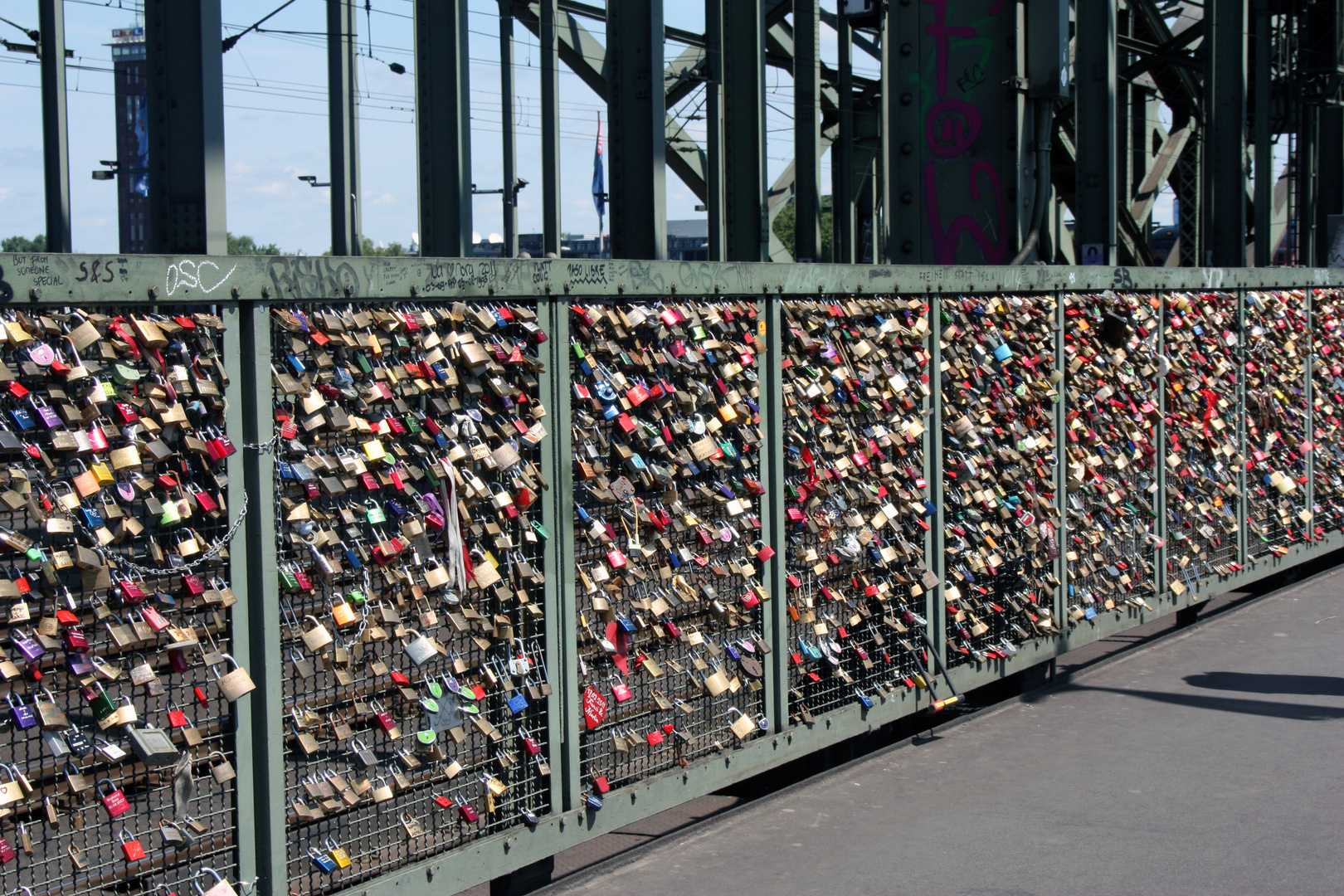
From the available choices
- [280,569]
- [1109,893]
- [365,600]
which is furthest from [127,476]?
[1109,893]

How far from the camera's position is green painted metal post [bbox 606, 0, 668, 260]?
26.5 ft

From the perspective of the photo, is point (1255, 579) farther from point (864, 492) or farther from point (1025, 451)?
point (864, 492)

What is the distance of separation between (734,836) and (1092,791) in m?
1.57

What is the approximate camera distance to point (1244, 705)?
6.72 m

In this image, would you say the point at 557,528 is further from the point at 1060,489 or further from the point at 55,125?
the point at 55,125

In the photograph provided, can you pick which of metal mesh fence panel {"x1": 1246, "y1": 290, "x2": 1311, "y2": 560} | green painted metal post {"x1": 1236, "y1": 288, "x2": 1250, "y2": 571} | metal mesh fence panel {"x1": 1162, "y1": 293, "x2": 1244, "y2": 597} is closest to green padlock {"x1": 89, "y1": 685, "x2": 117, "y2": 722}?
metal mesh fence panel {"x1": 1162, "y1": 293, "x2": 1244, "y2": 597}

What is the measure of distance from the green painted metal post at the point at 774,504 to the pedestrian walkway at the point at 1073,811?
0.53m

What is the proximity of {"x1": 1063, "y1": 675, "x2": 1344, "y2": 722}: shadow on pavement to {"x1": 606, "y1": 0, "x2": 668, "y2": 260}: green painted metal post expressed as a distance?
3.63 meters

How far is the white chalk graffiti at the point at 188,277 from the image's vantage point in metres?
3.20

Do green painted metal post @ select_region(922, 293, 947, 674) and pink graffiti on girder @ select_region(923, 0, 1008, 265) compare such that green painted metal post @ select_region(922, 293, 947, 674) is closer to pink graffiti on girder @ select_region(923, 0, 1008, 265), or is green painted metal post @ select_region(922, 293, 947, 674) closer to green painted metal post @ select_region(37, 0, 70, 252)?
A: pink graffiti on girder @ select_region(923, 0, 1008, 265)

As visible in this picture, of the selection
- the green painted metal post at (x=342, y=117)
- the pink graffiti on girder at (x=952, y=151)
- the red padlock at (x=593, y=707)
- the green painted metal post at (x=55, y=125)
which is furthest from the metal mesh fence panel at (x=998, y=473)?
the green painted metal post at (x=342, y=117)

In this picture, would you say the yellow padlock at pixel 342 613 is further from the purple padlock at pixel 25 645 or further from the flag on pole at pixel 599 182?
the flag on pole at pixel 599 182

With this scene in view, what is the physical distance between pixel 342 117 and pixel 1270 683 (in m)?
16.8

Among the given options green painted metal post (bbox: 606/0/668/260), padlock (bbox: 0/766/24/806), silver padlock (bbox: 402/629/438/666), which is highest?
green painted metal post (bbox: 606/0/668/260)
